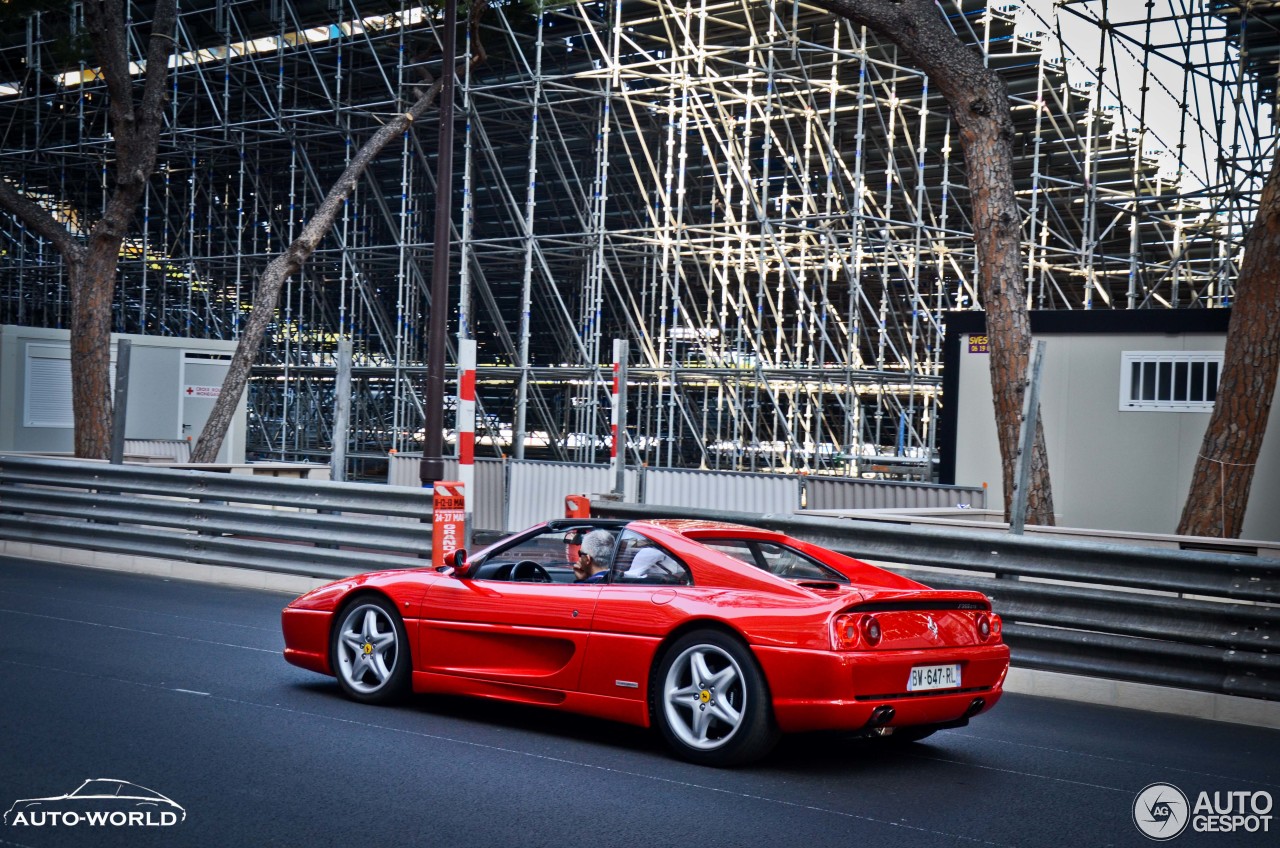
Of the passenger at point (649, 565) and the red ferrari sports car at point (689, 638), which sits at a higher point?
the passenger at point (649, 565)

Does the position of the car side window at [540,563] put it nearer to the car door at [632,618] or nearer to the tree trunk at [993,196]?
the car door at [632,618]

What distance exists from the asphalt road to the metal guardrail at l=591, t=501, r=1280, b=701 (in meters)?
0.33

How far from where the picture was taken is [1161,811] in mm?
6203

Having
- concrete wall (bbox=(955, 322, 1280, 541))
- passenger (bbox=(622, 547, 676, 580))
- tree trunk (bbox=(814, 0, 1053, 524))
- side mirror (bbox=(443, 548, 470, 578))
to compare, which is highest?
tree trunk (bbox=(814, 0, 1053, 524))

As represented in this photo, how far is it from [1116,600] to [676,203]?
24.4 metres

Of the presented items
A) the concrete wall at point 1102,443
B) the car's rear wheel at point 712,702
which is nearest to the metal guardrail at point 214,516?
the car's rear wheel at point 712,702

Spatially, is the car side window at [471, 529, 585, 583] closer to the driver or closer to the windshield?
the driver

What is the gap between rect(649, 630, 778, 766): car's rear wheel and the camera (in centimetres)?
647

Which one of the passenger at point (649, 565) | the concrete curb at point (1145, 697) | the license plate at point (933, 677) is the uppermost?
the passenger at point (649, 565)

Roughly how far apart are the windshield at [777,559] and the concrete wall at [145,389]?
19.9m

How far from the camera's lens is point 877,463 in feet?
89.9

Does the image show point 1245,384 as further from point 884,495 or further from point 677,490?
point 677,490

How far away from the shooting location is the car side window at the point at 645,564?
23.2 ft

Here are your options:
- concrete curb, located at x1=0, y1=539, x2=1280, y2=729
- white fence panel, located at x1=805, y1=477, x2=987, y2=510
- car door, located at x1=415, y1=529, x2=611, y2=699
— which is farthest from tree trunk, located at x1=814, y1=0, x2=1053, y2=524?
car door, located at x1=415, y1=529, x2=611, y2=699
